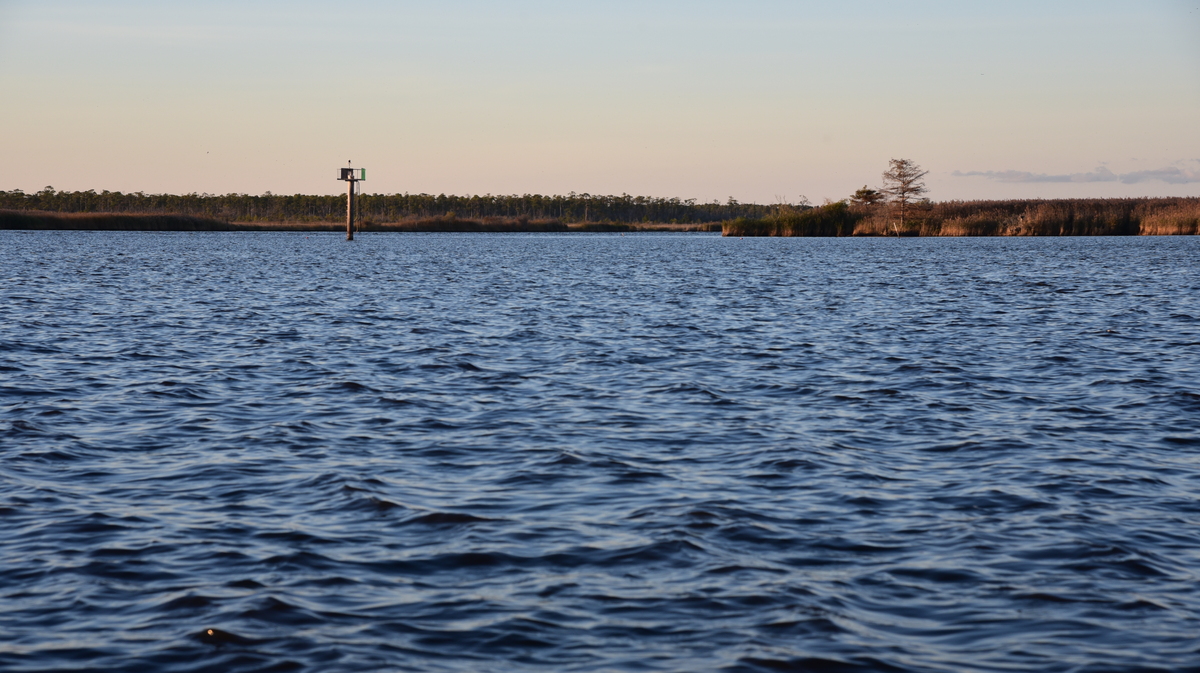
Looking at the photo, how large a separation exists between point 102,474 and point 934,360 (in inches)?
554

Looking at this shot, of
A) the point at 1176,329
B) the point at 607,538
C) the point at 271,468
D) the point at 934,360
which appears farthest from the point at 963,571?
the point at 1176,329

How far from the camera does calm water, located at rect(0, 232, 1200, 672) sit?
254 inches

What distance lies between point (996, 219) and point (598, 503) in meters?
105

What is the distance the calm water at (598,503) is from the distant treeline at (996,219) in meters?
85.9

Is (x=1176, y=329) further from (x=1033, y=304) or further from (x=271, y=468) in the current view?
(x=271, y=468)

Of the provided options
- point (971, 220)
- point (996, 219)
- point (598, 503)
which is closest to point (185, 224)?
point (971, 220)

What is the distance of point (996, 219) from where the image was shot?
4166 inches

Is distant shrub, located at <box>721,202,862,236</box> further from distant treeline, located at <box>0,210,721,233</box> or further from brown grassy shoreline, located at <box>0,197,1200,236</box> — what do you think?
distant treeline, located at <box>0,210,721,233</box>

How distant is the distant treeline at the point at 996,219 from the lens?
100500 millimetres

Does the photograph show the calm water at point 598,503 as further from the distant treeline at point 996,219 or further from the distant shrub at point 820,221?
the distant shrub at point 820,221

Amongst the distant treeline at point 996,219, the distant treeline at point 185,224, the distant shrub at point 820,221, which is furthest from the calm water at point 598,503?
the distant treeline at point 185,224

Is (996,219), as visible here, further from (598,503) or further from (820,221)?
(598,503)

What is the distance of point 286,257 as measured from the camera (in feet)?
231

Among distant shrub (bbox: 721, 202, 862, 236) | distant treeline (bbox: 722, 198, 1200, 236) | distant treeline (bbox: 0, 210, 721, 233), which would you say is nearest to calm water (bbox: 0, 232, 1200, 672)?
distant treeline (bbox: 722, 198, 1200, 236)
